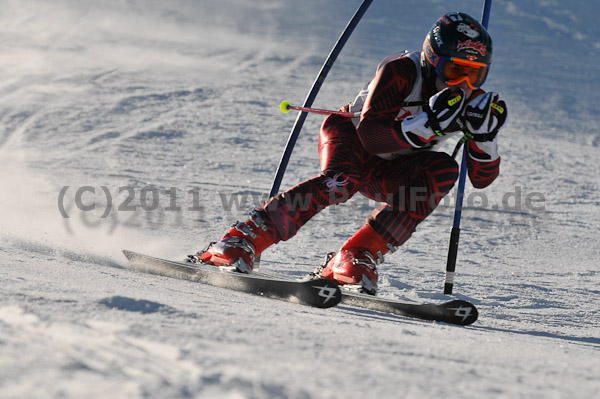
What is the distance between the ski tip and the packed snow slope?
0.32 ft

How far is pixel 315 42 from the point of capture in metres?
13.4

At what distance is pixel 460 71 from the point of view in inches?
114

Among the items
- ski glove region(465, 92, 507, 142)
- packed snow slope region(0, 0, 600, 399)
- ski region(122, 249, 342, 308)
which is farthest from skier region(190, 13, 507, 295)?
packed snow slope region(0, 0, 600, 399)

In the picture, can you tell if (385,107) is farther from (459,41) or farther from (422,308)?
(422,308)

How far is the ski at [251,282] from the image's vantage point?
93.7 inches

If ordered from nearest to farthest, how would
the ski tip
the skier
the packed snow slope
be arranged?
the packed snow slope → the ski tip → the skier

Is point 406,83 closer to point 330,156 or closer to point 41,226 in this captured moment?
point 330,156

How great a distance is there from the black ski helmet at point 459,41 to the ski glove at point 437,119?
230 millimetres

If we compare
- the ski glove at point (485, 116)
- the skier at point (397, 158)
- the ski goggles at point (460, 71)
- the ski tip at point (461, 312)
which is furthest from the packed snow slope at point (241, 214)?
the ski goggles at point (460, 71)

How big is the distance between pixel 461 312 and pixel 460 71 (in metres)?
1.10

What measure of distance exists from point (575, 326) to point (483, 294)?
26.8 inches

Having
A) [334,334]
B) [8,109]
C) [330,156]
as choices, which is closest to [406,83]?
[330,156]

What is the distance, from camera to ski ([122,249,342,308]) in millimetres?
2381

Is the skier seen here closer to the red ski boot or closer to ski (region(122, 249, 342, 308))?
the red ski boot
